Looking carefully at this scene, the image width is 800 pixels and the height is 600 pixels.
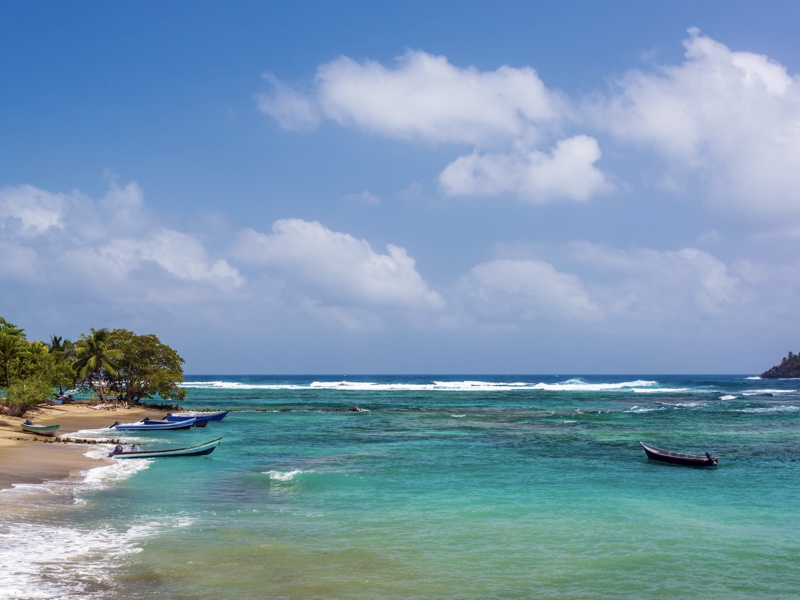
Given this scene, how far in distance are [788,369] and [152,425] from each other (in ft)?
594

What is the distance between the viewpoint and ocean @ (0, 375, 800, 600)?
13328 millimetres

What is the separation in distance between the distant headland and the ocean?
162786 millimetres

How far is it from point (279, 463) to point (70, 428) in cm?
2130

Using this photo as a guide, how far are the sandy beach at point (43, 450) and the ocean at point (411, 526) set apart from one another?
1236 millimetres

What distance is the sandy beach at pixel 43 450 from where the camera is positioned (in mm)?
24094

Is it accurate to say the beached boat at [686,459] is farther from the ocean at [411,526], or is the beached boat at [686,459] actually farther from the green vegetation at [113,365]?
the green vegetation at [113,365]

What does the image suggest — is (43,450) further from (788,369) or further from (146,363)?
(788,369)

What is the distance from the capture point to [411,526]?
1828 centimetres

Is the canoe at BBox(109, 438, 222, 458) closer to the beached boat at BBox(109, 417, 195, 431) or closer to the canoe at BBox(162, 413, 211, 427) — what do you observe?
the beached boat at BBox(109, 417, 195, 431)

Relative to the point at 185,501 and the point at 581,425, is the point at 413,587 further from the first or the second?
the point at 581,425

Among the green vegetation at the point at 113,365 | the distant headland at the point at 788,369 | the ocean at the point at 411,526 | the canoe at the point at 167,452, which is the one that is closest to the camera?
the ocean at the point at 411,526

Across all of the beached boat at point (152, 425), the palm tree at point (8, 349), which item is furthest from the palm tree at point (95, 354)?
the beached boat at point (152, 425)

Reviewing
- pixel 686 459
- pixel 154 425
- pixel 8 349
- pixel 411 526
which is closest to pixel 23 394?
pixel 8 349

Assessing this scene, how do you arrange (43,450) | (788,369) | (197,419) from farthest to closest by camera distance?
(788,369) < (197,419) < (43,450)
